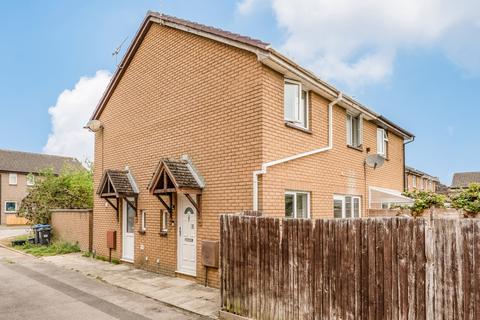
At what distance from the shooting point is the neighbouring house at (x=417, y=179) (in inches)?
1097

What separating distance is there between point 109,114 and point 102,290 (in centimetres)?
782

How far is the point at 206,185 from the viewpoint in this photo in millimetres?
10453

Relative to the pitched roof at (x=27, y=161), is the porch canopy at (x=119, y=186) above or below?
below

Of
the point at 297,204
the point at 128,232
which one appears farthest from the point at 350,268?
the point at 128,232

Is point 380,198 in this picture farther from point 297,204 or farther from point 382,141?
point 297,204

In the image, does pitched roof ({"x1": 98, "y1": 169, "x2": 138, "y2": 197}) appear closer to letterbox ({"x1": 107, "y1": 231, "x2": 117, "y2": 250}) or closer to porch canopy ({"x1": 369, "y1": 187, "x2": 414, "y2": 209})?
letterbox ({"x1": 107, "y1": 231, "x2": 117, "y2": 250})

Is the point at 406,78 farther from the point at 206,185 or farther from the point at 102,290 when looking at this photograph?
the point at 102,290

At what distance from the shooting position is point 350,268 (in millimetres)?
5879

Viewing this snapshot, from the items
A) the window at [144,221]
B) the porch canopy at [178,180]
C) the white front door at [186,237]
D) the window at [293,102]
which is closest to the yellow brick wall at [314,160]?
the window at [293,102]

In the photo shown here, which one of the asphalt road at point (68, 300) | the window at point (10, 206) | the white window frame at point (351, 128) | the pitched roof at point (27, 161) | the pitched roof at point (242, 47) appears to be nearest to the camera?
the asphalt road at point (68, 300)

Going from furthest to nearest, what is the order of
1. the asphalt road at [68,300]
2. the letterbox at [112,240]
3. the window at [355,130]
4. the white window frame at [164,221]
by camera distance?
1. the letterbox at [112,240]
2. the window at [355,130]
3. the white window frame at [164,221]
4. the asphalt road at [68,300]

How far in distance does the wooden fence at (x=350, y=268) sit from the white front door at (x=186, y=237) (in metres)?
3.19

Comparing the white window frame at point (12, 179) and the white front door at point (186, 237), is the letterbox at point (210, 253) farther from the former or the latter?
the white window frame at point (12, 179)

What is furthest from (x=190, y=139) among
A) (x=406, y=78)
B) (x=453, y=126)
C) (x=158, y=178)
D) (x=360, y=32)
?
(x=453, y=126)
